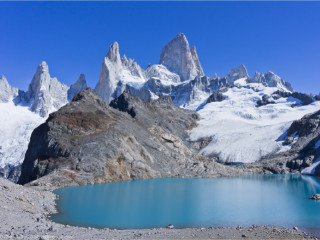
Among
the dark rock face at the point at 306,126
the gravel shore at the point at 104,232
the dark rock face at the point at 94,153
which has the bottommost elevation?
the gravel shore at the point at 104,232

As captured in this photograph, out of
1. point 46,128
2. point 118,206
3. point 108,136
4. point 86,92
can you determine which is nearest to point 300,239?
point 118,206

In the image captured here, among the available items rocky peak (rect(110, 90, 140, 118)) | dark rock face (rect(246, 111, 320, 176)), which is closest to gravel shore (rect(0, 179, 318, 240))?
dark rock face (rect(246, 111, 320, 176))

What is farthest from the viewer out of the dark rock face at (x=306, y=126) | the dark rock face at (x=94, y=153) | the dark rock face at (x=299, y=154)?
the dark rock face at (x=306, y=126)

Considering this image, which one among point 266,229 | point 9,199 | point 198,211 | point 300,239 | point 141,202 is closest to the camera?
point 300,239

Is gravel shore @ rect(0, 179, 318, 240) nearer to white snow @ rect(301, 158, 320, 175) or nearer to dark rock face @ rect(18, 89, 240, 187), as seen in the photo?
dark rock face @ rect(18, 89, 240, 187)

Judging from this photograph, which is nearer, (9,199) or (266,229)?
(266,229)

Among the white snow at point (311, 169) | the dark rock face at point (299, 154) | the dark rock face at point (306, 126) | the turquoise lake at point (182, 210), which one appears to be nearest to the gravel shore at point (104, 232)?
the turquoise lake at point (182, 210)

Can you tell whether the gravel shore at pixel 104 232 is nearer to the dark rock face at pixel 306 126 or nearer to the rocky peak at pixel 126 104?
the dark rock face at pixel 306 126

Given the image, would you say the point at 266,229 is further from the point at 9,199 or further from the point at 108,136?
the point at 108,136

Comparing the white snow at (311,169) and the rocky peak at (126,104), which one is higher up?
the rocky peak at (126,104)
